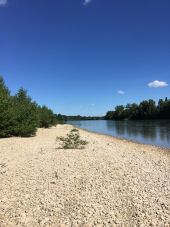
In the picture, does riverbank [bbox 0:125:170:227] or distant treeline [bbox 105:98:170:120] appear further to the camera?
distant treeline [bbox 105:98:170:120]

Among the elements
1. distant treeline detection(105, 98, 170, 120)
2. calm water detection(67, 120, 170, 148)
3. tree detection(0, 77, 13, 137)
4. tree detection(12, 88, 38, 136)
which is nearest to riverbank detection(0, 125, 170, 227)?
tree detection(0, 77, 13, 137)

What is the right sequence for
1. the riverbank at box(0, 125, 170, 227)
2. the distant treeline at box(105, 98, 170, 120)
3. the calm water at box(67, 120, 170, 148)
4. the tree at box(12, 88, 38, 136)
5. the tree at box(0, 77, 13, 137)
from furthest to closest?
the distant treeline at box(105, 98, 170, 120) → the calm water at box(67, 120, 170, 148) → the tree at box(12, 88, 38, 136) → the tree at box(0, 77, 13, 137) → the riverbank at box(0, 125, 170, 227)

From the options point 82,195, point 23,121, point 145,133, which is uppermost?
point 23,121

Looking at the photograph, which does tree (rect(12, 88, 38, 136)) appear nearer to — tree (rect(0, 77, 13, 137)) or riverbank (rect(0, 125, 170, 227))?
tree (rect(0, 77, 13, 137))

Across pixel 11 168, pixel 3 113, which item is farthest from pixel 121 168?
pixel 3 113

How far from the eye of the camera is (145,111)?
157m

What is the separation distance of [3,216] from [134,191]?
13.1 feet

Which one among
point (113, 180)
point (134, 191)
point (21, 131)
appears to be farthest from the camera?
point (21, 131)

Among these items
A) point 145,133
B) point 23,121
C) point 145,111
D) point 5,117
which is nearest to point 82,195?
point 5,117

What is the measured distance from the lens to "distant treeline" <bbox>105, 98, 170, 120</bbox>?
457ft

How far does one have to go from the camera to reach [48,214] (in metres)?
7.59

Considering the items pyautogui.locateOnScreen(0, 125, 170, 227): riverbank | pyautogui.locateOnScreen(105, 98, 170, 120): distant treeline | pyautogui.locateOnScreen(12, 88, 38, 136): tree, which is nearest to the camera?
pyautogui.locateOnScreen(0, 125, 170, 227): riverbank

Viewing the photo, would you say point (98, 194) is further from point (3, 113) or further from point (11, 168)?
point (3, 113)

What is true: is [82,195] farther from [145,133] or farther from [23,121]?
[145,133]
